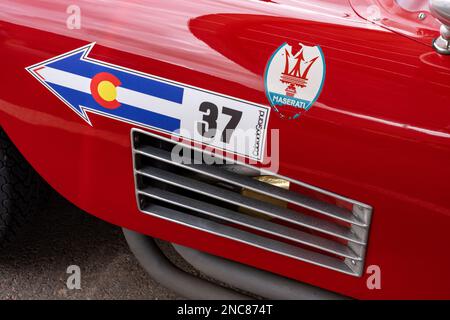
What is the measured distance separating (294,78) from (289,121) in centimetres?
11

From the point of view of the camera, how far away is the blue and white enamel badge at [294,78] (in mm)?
1374

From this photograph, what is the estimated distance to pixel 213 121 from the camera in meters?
1.45

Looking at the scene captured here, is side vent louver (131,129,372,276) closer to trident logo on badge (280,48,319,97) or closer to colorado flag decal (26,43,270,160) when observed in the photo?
colorado flag decal (26,43,270,160)

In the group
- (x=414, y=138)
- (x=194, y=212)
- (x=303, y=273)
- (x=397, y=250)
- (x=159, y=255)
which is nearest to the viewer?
(x=414, y=138)

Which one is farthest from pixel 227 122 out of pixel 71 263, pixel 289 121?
pixel 71 263

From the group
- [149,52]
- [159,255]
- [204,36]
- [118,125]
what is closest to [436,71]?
[204,36]

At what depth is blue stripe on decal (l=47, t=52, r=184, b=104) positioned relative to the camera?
1457mm

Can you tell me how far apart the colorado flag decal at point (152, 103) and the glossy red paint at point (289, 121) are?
3cm

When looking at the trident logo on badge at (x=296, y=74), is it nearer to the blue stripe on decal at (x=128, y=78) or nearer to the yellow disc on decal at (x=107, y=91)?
the blue stripe on decal at (x=128, y=78)

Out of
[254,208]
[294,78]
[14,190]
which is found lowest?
[14,190]

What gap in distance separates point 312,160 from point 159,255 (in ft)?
2.22

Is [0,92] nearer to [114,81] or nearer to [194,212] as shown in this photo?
[114,81]

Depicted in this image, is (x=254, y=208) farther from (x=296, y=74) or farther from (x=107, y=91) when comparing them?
(x=107, y=91)

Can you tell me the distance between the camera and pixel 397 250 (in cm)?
143
